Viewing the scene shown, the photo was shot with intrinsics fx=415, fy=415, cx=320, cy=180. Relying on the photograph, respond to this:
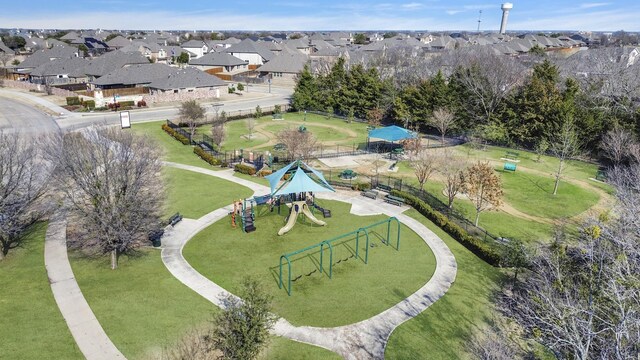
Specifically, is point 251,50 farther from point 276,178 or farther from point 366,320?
point 366,320

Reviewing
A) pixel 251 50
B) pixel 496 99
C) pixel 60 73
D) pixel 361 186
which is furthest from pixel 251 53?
pixel 361 186

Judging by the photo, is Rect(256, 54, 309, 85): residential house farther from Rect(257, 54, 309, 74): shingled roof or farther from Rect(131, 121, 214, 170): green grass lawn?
Rect(131, 121, 214, 170): green grass lawn

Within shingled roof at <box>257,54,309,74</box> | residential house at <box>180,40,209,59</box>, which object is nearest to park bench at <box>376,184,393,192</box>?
Answer: shingled roof at <box>257,54,309,74</box>

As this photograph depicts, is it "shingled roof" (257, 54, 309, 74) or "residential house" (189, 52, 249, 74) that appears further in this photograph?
"residential house" (189, 52, 249, 74)

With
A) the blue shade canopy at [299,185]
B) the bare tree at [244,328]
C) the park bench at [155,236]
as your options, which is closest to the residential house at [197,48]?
the blue shade canopy at [299,185]

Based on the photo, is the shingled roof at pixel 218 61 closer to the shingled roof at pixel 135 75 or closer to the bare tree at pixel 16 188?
the shingled roof at pixel 135 75

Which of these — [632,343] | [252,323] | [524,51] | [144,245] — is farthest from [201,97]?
[524,51]
